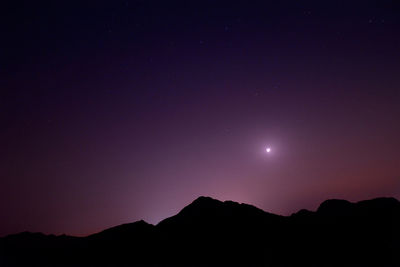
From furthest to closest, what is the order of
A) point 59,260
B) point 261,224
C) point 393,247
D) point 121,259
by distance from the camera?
point 261,224, point 59,260, point 121,259, point 393,247

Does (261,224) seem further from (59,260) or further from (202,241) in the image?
(59,260)

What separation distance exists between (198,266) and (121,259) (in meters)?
18.1

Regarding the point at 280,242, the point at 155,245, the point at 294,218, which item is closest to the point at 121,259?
the point at 155,245

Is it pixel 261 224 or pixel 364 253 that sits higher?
pixel 261 224

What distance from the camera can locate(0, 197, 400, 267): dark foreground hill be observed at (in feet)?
229

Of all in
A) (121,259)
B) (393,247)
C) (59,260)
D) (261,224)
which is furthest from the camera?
(261,224)

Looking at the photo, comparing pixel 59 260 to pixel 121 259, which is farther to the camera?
pixel 59 260

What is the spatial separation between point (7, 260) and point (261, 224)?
66734mm

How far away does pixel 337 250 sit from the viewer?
2746 inches

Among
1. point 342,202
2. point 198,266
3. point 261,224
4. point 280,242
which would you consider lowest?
point 198,266

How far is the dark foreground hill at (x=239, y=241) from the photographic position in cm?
6981

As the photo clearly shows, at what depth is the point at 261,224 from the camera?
90500 mm

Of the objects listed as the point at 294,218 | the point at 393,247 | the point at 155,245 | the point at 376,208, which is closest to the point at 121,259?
the point at 155,245

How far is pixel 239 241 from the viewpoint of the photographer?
8212 cm
